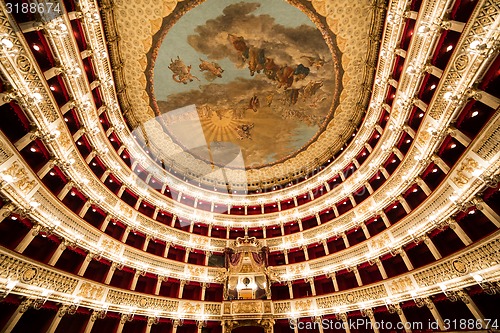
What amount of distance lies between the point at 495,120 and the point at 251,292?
1788cm

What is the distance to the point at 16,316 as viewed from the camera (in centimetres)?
1015

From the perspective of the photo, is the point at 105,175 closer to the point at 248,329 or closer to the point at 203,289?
the point at 203,289

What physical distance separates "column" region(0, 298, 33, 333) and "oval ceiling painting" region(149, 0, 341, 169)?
15840 mm

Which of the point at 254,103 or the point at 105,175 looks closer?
the point at 105,175

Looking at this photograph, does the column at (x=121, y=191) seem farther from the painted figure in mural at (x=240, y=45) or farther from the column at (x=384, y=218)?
the column at (x=384, y=218)

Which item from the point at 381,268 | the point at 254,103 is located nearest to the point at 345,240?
the point at 381,268

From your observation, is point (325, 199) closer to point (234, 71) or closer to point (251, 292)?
point (251, 292)

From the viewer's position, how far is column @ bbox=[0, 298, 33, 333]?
9805mm

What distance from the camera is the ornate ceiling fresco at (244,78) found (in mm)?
16016

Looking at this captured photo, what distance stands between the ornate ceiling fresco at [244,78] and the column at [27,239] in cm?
1204

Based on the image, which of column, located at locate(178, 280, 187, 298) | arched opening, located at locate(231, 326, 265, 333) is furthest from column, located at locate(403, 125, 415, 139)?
column, located at locate(178, 280, 187, 298)

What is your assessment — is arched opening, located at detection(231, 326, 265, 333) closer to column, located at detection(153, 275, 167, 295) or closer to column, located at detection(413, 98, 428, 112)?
column, located at detection(153, 275, 167, 295)

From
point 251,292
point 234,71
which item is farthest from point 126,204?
point 234,71

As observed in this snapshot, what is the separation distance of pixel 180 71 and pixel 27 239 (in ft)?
48.9
